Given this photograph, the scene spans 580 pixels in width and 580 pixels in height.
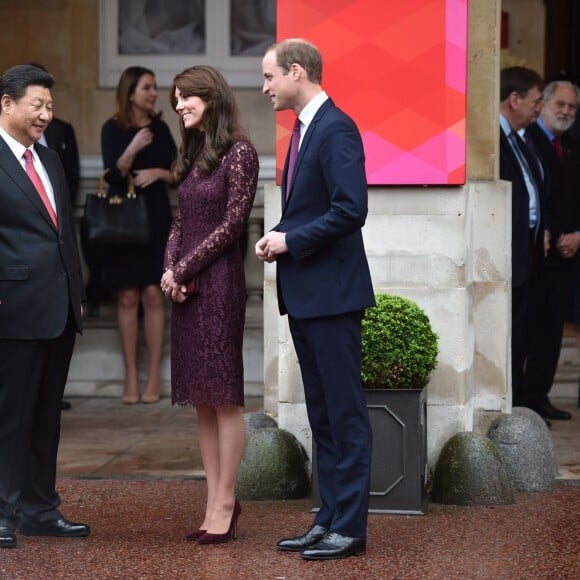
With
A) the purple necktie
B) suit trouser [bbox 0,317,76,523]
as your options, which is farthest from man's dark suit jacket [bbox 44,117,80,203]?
the purple necktie

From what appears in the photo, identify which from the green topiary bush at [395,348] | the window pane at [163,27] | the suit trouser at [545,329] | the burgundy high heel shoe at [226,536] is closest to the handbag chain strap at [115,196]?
the window pane at [163,27]

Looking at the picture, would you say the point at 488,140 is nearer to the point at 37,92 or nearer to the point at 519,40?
the point at 37,92

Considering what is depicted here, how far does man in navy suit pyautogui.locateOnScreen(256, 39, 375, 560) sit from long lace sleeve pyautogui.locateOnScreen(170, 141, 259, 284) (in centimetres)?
21

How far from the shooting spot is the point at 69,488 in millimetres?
7500

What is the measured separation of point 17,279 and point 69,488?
5.32ft

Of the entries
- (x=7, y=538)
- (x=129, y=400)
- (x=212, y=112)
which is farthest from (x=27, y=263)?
(x=129, y=400)

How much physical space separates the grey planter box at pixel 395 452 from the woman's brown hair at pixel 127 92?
3.94 metres

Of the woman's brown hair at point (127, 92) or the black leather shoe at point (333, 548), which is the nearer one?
the black leather shoe at point (333, 548)

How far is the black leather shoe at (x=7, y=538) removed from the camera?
6.19m

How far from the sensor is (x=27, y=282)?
625 cm

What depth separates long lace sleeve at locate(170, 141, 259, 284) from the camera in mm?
6137

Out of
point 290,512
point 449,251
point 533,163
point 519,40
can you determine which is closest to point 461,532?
point 290,512

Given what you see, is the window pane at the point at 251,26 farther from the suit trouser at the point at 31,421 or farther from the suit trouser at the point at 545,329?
the suit trouser at the point at 31,421

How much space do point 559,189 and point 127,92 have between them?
286 centimetres
